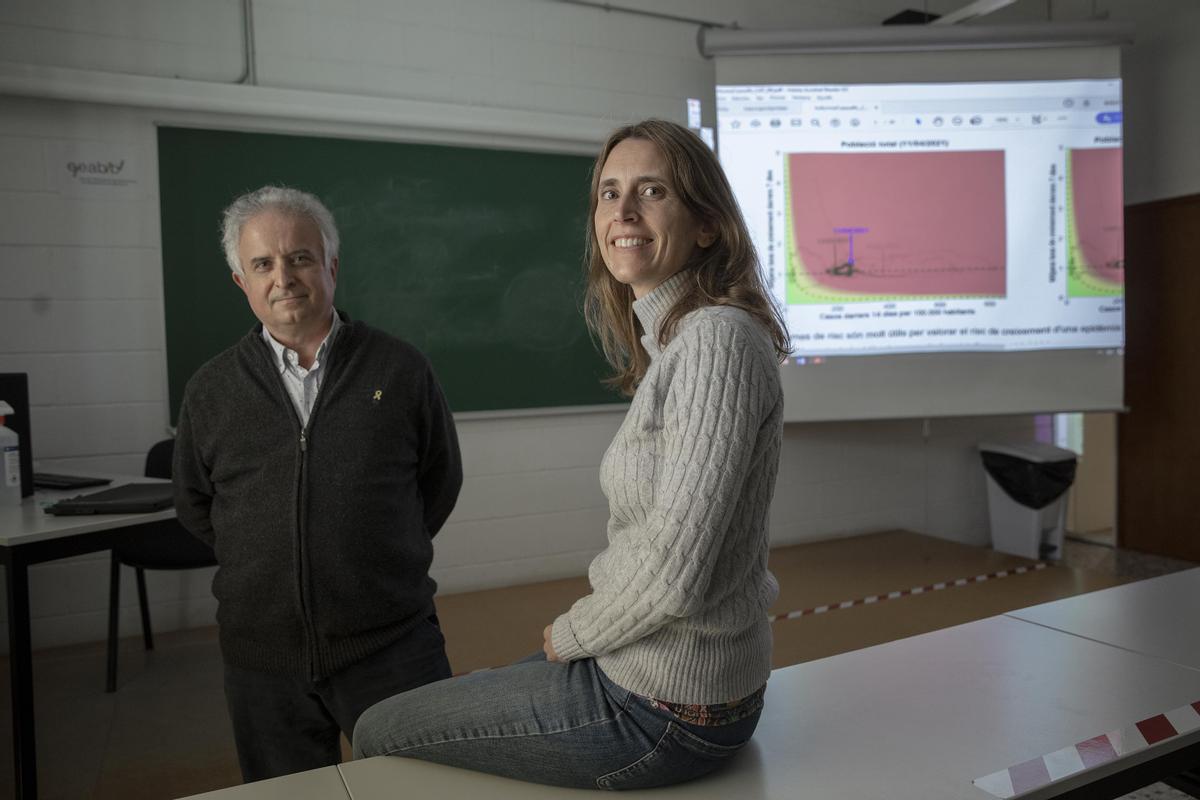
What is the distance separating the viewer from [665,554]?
1.01m

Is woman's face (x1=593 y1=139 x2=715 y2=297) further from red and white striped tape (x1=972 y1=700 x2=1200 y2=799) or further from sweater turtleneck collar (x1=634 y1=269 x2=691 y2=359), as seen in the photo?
red and white striped tape (x1=972 y1=700 x2=1200 y2=799)

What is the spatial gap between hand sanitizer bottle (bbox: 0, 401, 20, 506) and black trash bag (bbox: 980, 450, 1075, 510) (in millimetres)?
4386

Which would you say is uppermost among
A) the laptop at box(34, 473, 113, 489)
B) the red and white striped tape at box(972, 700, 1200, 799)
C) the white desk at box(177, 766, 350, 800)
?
the laptop at box(34, 473, 113, 489)

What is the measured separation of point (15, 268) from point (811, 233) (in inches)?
Answer: 128

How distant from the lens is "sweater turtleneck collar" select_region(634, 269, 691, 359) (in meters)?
1.22

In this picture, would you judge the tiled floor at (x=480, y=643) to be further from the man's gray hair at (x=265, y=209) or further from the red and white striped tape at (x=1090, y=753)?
the man's gray hair at (x=265, y=209)

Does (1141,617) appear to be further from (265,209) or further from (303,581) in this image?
(265,209)

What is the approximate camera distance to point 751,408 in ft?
3.33

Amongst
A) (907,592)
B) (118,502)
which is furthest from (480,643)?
(907,592)

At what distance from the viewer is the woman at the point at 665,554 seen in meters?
1.01

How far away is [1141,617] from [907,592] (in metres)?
1.98

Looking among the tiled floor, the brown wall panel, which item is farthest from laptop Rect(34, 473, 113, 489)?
the brown wall panel

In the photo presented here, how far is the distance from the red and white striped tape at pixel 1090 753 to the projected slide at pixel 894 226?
2.74 metres

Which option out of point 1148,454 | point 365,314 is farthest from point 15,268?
point 1148,454
